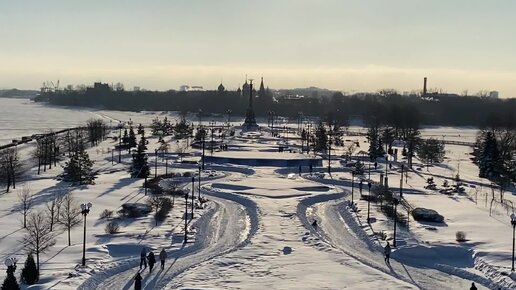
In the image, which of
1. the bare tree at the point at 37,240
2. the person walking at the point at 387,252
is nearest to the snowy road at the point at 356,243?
the person walking at the point at 387,252

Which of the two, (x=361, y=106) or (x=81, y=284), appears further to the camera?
(x=361, y=106)

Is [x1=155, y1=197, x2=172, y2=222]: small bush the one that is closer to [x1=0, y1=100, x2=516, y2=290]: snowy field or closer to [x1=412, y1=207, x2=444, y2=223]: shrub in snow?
[x1=0, y1=100, x2=516, y2=290]: snowy field

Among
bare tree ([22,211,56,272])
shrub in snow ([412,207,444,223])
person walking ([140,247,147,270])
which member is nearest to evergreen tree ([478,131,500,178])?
shrub in snow ([412,207,444,223])

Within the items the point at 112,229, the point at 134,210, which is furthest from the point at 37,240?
the point at 134,210

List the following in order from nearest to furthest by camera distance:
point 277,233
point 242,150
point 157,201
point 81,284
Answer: point 81,284
point 277,233
point 157,201
point 242,150

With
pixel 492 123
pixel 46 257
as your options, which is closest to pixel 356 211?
pixel 46 257

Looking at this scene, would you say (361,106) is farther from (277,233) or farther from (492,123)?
(277,233)

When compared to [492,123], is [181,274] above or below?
below

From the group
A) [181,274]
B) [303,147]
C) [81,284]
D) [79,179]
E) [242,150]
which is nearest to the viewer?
[81,284]
